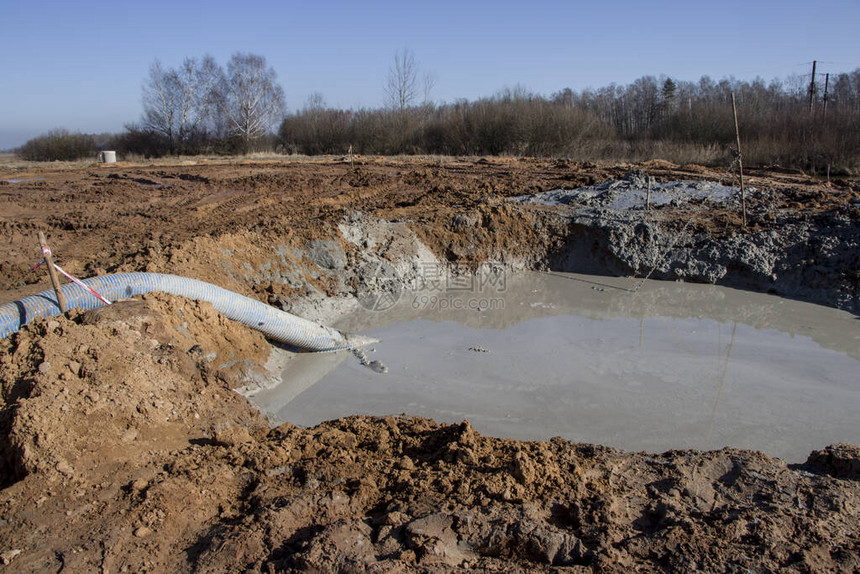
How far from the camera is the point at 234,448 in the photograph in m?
4.12

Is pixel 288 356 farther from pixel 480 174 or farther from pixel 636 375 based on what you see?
pixel 480 174

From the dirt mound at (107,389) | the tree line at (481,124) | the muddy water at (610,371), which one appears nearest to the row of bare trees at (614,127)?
the tree line at (481,124)

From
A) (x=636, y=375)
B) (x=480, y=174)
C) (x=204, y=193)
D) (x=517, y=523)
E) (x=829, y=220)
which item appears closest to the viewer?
(x=517, y=523)

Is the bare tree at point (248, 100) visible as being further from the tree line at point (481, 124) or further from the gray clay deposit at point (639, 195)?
the gray clay deposit at point (639, 195)

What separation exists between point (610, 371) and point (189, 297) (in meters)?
5.12

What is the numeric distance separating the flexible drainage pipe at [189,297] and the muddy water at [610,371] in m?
0.32

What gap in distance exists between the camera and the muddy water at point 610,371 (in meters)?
5.32

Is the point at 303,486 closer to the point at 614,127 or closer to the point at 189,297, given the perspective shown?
the point at 189,297

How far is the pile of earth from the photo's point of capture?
2.98m

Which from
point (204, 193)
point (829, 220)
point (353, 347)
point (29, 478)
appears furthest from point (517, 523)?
point (204, 193)

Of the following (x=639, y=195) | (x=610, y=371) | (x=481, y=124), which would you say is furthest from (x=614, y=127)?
(x=610, y=371)

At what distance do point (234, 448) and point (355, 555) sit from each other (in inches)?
65.2

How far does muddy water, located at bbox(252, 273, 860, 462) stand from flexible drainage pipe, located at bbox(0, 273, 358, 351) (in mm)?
318

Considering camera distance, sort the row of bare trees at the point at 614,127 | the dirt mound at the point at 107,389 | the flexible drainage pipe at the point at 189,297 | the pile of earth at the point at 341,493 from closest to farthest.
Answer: the pile of earth at the point at 341,493 < the dirt mound at the point at 107,389 < the flexible drainage pipe at the point at 189,297 < the row of bare trees at the point at 614,127
